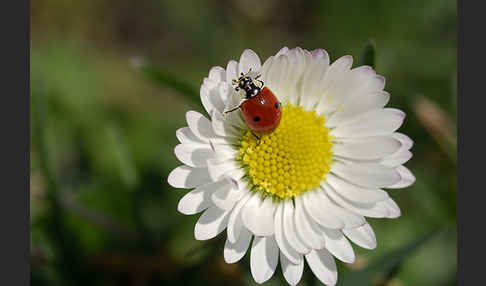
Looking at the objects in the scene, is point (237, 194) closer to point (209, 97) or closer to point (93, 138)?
point (209, 97)

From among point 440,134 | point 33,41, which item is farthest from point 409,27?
point 33,41

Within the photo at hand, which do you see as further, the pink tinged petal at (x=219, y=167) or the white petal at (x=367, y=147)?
the white petal at (x=367, y=147)

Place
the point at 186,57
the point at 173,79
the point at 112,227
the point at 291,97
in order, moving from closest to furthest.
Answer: the point at 291,97 < the point at 173,79 < the point at 112,227 < the point at 186,57

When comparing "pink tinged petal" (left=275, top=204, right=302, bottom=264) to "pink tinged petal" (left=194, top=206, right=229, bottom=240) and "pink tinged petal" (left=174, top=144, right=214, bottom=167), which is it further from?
"pink tinged petal" (left=174, top=144, right=214, bottom=167)

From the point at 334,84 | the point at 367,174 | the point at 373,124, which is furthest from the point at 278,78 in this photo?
the point at 367,174

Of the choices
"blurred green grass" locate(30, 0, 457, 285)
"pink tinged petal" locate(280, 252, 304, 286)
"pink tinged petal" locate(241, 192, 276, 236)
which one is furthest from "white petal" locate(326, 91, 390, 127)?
"blurred green grass" locate(30, 0, 457, 285)

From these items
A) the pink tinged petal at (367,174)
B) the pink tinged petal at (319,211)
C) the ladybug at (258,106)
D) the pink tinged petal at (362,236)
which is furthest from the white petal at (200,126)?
the pink tinged petal at (362,236)

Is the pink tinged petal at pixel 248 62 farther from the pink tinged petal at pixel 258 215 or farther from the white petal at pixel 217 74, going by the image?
the pink tinged petal at pixel 258 215
